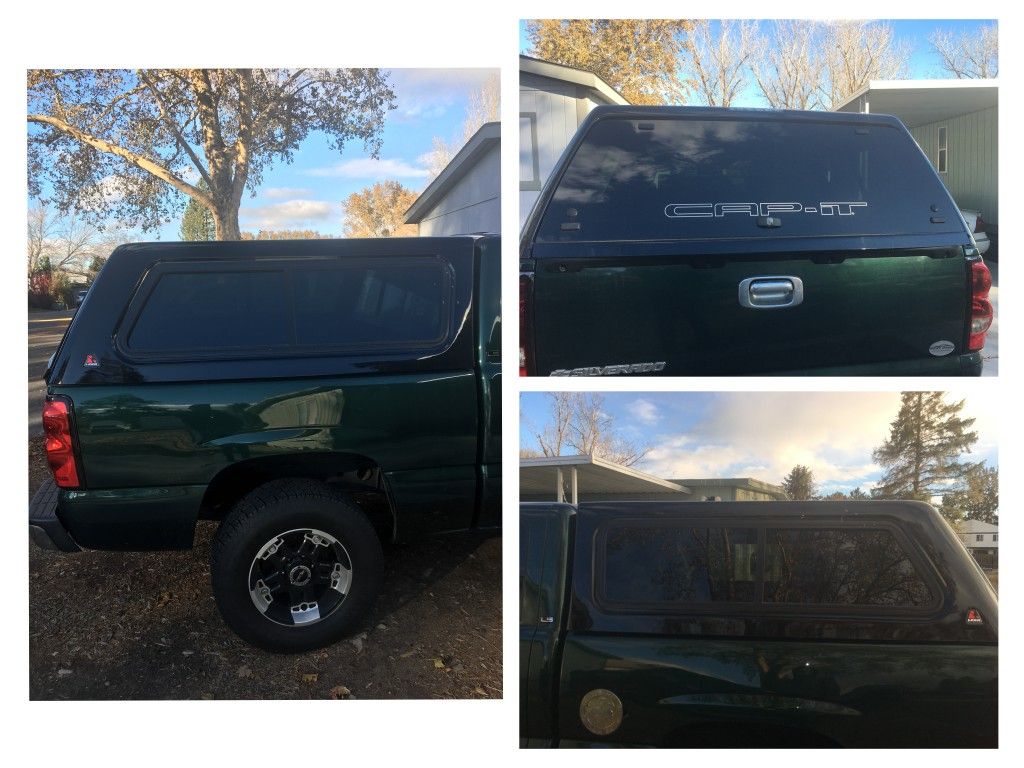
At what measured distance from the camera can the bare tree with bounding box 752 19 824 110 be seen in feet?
10.3

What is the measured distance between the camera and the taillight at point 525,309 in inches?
113

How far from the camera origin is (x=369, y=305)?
3.68 meters

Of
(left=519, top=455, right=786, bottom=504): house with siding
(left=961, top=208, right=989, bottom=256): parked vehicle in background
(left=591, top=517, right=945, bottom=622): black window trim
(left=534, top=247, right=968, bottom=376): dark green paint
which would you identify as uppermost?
(left=961, top=208, right=989, bottom=256): parked vehicle in background

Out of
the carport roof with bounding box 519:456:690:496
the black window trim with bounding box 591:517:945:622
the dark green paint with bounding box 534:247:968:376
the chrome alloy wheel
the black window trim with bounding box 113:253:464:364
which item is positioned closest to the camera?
the black window trim with bounding box 591:517:945:622

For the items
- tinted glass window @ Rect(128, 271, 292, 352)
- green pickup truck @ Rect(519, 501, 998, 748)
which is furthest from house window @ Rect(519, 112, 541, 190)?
green pickup truck @ Rect(519, 501, 998, 748)

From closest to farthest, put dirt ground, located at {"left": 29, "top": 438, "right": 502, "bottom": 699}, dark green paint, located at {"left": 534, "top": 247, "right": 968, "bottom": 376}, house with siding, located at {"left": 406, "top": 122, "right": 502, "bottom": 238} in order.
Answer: dark green paint, located at {"left": 534, "top": 247, "right": 968, "bottom": 376} → dirt ground, located at {"left": 29, "top": 438, "right": 502, "bottom": 699} → house with siding, located at {"left": 406, "top": 122, "right": 502, "bottom": 238}

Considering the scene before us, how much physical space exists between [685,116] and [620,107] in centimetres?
24

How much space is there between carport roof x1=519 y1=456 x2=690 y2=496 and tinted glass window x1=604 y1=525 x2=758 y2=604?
24 centimetres

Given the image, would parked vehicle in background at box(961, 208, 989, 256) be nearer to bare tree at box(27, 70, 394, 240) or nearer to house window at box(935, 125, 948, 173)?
house window at box(935, 125, 948, 173)

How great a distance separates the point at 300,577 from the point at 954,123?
3357 millimetres

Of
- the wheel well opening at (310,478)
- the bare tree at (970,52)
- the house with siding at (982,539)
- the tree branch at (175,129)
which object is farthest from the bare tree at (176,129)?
the house with siding at (982,539)

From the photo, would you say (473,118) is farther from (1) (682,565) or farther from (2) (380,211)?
(1) (682,565)

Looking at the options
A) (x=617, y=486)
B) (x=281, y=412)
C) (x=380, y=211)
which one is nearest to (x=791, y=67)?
(x=617, y=486)
